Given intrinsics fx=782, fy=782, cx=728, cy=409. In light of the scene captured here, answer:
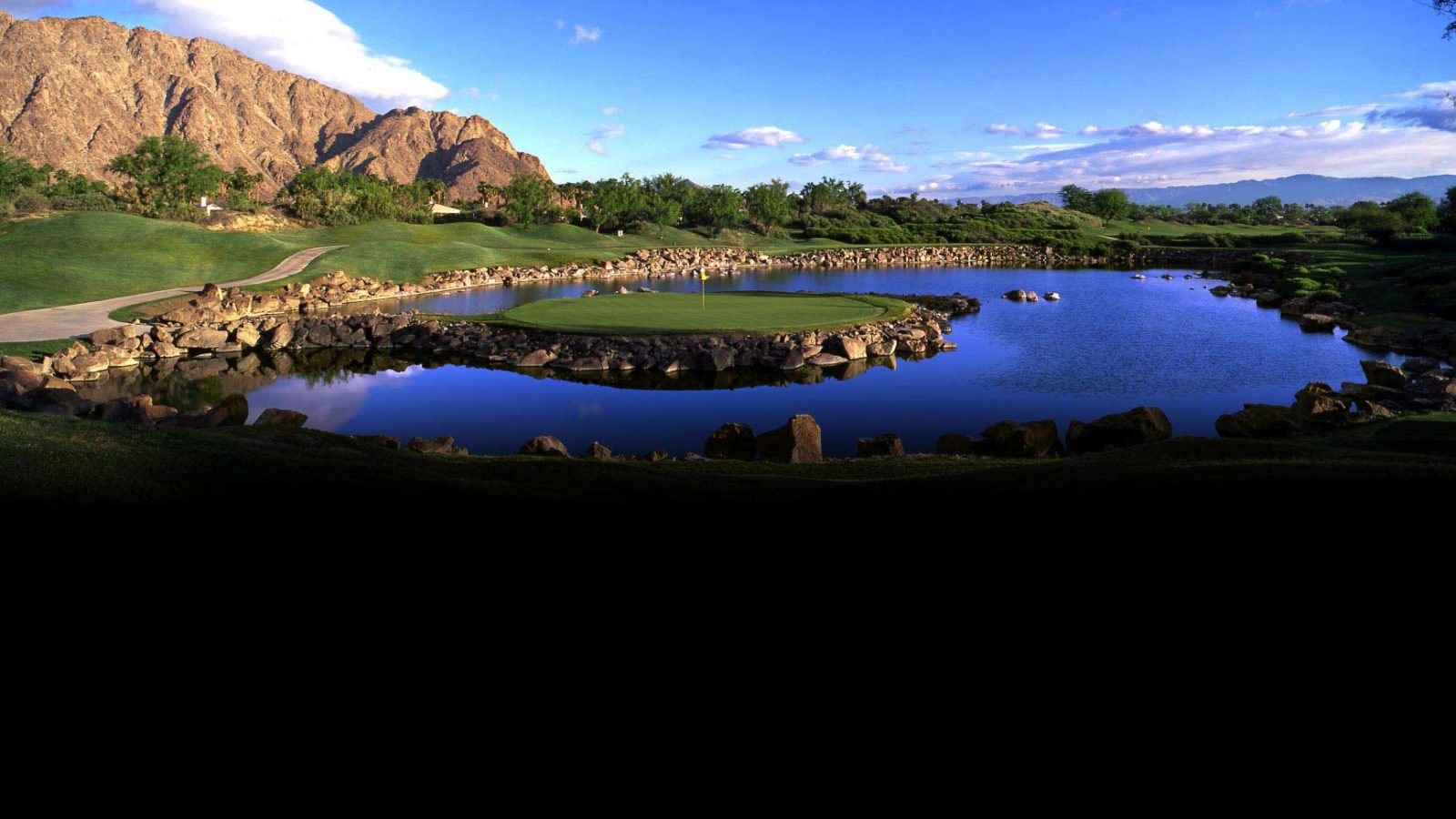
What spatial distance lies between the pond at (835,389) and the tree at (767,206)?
73.9 metres

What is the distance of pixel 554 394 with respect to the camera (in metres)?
23.4

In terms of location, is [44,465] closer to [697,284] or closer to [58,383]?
[58,383]

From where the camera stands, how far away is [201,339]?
30.5m

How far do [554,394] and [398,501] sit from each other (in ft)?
50.3

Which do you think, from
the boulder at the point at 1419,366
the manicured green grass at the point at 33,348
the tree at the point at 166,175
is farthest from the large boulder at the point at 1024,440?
the tree at the point at 166,175

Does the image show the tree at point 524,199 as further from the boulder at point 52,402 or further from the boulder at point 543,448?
the boulder at point 543,448

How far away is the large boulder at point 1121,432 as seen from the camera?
56.5ft

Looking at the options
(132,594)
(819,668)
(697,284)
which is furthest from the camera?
(697,284)

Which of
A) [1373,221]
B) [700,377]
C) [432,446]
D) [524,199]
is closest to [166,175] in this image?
[524,199]

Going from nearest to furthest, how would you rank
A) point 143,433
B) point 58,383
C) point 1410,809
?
point 1410,809, point 143,433, point 58,383

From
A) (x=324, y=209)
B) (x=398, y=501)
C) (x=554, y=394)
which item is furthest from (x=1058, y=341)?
(x=324, y=209)

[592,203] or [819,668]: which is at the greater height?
[592,203]

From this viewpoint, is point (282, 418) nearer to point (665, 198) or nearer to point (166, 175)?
point (166, 175)

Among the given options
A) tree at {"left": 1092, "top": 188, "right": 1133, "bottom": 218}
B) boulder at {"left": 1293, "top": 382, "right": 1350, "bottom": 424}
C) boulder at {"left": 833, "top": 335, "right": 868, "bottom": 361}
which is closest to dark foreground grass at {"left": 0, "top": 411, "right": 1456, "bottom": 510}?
boulder at {"left": 1293, "top": 382, "right": 1350, "bottom": 424}
